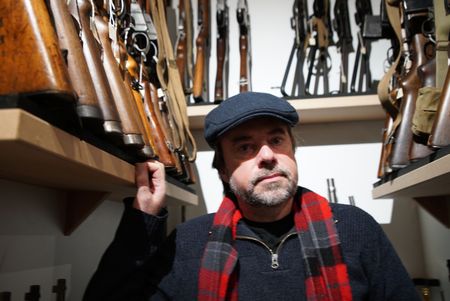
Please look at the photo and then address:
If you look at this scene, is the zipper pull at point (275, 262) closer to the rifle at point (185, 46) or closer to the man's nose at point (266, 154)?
the man's nose at point (266, 154)

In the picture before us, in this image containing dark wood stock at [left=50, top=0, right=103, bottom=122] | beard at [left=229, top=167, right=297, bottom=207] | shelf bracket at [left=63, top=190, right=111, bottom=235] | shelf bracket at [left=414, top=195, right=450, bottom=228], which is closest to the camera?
dark wood stock at [left=50, top=0, right=103, bottom=122]

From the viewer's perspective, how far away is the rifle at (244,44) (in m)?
1.66

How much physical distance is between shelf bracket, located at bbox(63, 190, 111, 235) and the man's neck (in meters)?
0.43

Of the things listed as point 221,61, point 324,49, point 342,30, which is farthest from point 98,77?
point 342,30

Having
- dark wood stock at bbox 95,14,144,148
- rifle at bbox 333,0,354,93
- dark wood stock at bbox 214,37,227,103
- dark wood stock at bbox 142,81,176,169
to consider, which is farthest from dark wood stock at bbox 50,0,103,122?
rifle at bbox 333,0,354,93

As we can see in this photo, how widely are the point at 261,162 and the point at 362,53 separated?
1.06 meters

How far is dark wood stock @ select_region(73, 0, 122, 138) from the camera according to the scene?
0.57 meters

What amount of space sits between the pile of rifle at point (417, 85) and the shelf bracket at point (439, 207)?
0.22 meters

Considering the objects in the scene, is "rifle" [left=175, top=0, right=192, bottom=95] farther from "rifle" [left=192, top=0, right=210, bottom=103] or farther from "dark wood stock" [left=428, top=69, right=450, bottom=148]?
"dark wood stock" [left=428, top=69, right=450, bottom=148]

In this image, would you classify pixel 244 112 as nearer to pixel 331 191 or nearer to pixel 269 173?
pixel 269 173

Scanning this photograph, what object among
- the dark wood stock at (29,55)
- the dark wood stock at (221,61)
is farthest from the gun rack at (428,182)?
the dark wood stock at (221,61)

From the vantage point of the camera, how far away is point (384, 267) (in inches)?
33.8

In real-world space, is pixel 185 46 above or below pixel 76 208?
above

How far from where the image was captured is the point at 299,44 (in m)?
1.70
